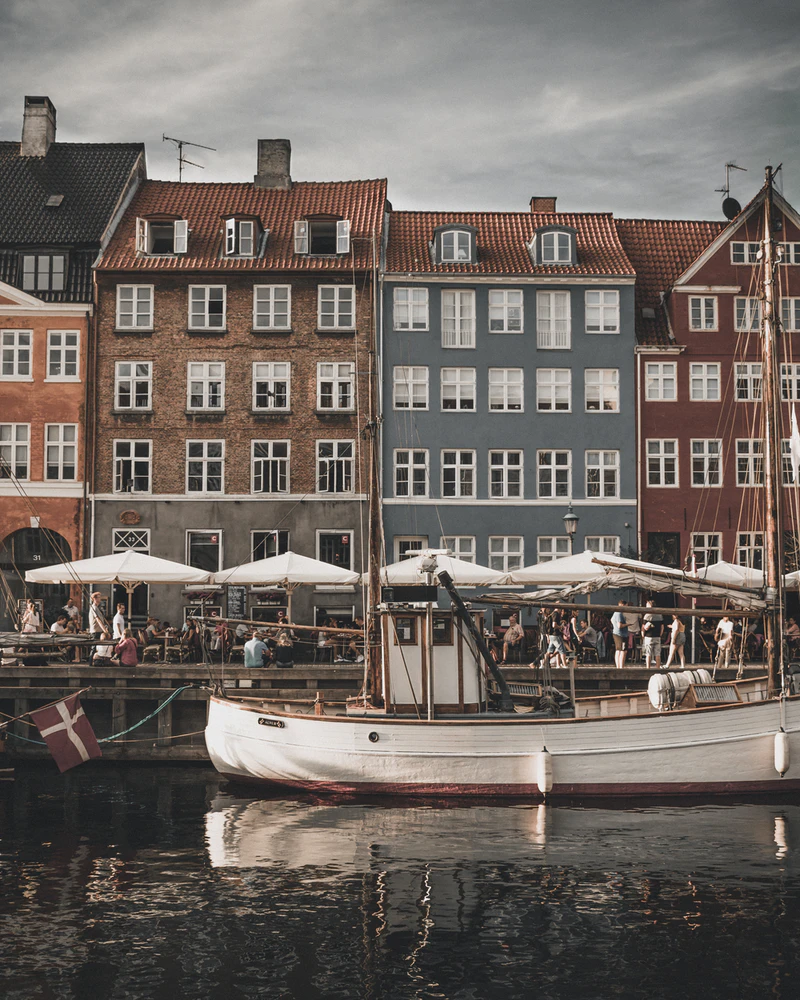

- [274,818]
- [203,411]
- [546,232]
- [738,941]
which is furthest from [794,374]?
[738,941]

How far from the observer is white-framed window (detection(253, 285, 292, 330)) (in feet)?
141

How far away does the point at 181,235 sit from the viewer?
4356cm

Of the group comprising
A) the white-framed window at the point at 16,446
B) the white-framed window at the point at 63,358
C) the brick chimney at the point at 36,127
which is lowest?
the white-framed window at the point at 16,446

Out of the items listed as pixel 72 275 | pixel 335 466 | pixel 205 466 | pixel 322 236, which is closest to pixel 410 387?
pixel 335 466

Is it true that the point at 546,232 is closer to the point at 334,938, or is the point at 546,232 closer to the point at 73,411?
the point at 73,411

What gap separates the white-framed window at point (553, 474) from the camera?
42.7 m

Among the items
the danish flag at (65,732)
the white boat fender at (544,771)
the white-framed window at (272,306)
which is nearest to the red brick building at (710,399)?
the white-framed window at (272,306)

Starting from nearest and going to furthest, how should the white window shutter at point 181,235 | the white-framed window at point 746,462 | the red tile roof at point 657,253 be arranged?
the white-framed window at point 746,462 < the white window shutter at point 181,235 < the red tile roof at point 657,253

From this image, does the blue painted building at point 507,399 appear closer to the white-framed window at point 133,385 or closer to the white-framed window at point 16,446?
the white-framed window at point 133,385

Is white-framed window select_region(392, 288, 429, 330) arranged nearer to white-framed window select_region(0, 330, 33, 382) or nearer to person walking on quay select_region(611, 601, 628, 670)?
white-framed window select_region(0, 330, 33, 382)

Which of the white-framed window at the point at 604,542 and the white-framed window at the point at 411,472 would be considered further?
the white-framed window at the point at 411,472

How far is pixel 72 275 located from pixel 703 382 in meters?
23.1

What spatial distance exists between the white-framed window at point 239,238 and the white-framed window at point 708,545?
19.0 m

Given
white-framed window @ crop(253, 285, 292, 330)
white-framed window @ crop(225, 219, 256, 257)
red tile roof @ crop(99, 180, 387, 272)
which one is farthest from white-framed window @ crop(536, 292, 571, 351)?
white-framed window @ crop(225, 219, 256, 257)
